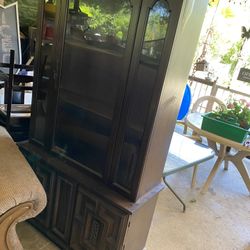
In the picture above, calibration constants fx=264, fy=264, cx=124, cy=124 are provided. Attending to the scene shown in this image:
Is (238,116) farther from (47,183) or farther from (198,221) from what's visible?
(47,183)

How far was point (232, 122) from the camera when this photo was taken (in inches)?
84.0

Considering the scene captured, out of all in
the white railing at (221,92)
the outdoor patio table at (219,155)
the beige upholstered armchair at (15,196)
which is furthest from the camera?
the white railing at (221,92)

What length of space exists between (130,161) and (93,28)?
671mm

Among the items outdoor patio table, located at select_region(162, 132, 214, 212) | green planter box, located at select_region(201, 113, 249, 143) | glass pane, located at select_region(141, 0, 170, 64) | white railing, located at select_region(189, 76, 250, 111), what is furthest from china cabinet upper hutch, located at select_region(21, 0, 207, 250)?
white railing, located at select_region(189, 76, 250, 111)

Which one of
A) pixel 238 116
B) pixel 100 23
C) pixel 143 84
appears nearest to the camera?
pixel 143 84

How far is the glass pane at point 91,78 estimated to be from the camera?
121 centimetres

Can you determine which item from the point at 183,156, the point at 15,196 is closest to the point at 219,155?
the point at 183,156

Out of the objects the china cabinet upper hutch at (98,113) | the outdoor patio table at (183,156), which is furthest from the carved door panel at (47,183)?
the outdoor patio table at (183,156)

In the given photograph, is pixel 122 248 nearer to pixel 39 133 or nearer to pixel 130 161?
pixel 130 161

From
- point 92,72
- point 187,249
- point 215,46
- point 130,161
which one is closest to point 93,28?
point 92,72

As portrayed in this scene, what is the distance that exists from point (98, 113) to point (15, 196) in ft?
1.82

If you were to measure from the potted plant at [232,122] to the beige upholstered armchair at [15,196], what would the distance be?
1588 mm

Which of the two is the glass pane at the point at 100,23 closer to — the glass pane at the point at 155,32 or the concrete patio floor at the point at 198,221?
the glass pane at the point at 155,32

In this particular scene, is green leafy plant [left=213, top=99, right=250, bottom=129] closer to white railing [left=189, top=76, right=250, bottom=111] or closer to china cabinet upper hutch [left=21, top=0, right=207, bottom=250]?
china cabinet upper hutch [left=21, top=0, right=207, bottom=250]
